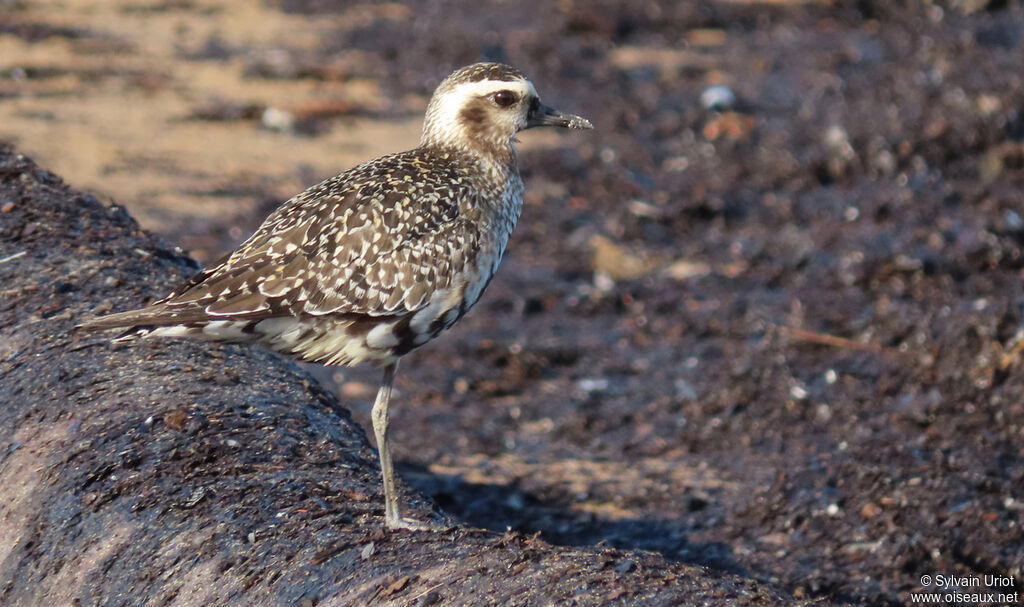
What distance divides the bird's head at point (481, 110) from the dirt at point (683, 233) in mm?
2163

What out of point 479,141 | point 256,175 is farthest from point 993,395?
point 256,175

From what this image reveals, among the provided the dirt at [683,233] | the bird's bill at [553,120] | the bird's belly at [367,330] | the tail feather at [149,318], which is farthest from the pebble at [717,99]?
the tail feather at [149,318]

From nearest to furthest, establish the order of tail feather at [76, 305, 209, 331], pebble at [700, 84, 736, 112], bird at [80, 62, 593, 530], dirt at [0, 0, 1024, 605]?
tail feather at [76, 305, 209, 331]
bird at [80, 62, 593, 530]
dirt at [0, 0, 1024, 605]
pebble at [700, 84, 736, 112]

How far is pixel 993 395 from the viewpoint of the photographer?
26.2 ft

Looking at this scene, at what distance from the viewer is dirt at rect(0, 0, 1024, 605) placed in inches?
281

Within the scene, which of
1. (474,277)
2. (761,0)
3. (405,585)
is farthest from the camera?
(761,0)

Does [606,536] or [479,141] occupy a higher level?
[479,141]

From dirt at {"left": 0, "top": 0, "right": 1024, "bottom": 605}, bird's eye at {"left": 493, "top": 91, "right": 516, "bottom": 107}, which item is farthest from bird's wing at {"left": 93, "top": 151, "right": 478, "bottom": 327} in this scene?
dirt at {"left": 0, "top": 0, "right": 1024, "bottom": 605}

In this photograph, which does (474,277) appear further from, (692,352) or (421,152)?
(692,352)

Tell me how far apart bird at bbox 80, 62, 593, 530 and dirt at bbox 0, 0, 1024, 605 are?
6.65 ft

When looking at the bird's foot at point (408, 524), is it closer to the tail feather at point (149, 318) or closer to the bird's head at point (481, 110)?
the tail feather at point (149, 318)

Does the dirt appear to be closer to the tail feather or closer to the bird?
the bird

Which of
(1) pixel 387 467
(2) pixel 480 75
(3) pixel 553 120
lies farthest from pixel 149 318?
(3) pixel 553 120

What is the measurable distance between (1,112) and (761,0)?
33.5ft
